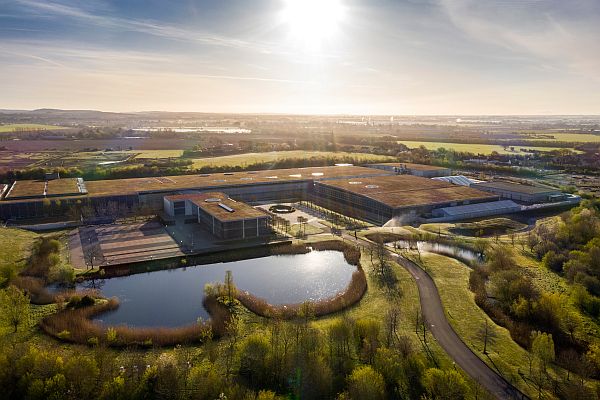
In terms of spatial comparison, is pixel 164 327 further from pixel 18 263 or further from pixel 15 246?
pixel 15 246

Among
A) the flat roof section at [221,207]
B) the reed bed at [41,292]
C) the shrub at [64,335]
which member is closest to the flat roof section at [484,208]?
the flat roof section at [221,207]

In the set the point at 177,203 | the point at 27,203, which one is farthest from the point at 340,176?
the point at 27,203

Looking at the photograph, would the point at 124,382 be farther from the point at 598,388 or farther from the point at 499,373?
the point at 598,388

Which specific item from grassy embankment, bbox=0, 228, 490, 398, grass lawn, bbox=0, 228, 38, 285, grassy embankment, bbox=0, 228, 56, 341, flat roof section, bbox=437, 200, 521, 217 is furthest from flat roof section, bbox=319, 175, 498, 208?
grass lawn, bbox=0, 228, 38, 285

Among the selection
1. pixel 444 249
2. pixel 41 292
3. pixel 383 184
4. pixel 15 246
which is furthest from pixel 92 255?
pixel 383 184

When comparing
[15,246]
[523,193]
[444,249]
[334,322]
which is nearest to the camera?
[334,322]

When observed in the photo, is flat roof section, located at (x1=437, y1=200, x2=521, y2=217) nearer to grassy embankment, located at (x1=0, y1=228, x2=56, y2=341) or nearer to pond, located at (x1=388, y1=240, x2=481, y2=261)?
pond, located at (x1=388, y1=240, x2=481, y2=261)
